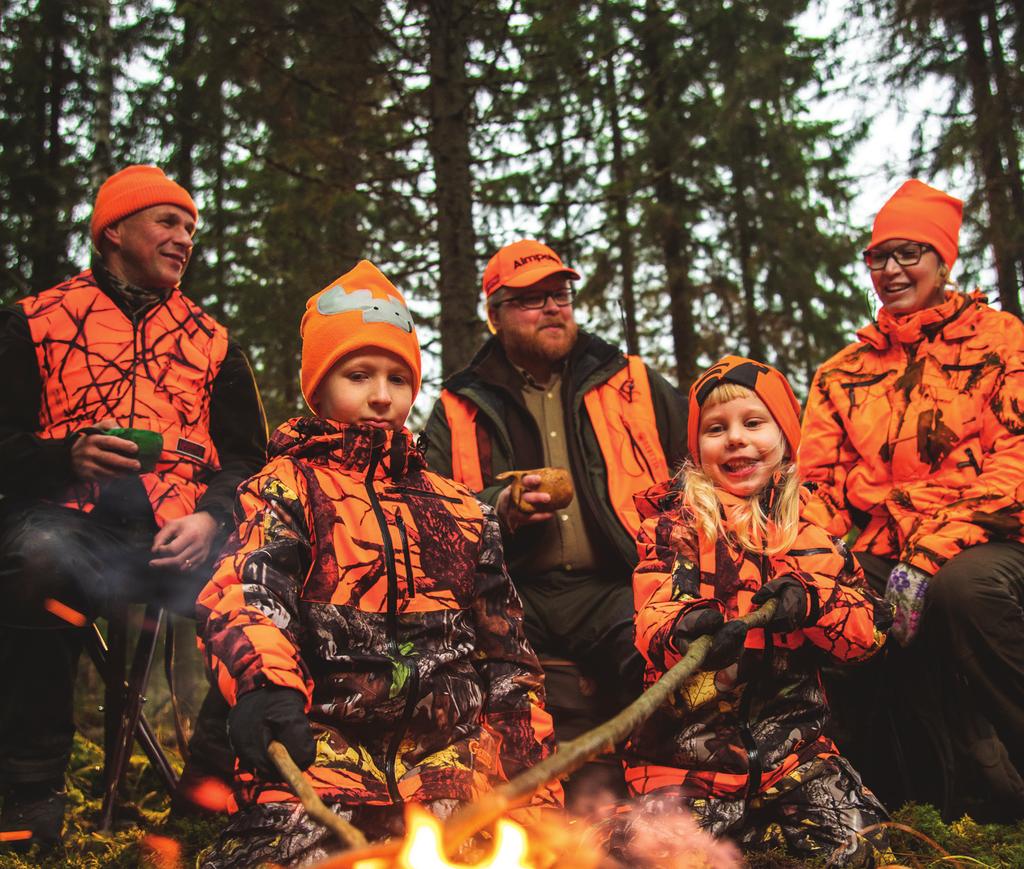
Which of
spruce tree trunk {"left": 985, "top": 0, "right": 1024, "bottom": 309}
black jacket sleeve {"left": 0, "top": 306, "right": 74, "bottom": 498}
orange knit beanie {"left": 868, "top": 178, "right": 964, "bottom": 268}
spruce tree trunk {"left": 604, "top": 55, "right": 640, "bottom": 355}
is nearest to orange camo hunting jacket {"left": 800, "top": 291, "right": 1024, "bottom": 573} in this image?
orange knit beanie {"left": 868, "top": 178, "right": 964, "bottom": 268}

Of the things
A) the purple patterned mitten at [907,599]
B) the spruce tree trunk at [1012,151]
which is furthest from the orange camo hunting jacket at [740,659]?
the spruce tree trunk at [1012,151]

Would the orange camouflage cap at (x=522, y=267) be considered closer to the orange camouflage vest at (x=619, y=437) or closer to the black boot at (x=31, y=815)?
the orange camouflage vest at (x=619, y=437)

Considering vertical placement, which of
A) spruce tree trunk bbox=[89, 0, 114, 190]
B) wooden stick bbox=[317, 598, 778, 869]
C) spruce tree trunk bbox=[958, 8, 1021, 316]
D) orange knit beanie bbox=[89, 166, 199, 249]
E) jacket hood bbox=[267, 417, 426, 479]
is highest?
spruce tree trunk bbox=[89, 0, 114, 190]

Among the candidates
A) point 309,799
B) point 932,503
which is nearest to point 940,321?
point 932,503

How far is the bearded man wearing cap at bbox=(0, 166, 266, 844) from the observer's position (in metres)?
3.46

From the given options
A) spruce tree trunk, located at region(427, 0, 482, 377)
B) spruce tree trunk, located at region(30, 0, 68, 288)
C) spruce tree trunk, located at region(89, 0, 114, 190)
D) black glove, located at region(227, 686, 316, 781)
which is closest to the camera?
black glove, located at region(227, 686, 316, 781)

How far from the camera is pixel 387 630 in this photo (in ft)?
9.29

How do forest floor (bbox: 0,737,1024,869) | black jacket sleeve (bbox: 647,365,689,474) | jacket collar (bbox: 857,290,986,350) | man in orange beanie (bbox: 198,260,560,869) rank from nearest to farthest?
man in orange beanie (bbox: 198,260,560,869)
forest floor (bbox: 0,737,1024,869)
jacket collar (bbox: 857,290,986,350)
black jacket sleeve (bbox: 647,365,689,474)

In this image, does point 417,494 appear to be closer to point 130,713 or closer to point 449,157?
point 130,713

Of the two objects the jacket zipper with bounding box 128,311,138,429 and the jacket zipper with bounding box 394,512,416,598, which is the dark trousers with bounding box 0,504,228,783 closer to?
the jacket zipper with bounding box 128,311,138,429

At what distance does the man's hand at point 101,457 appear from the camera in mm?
3637

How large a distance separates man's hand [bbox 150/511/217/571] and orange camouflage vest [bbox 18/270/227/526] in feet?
0.66

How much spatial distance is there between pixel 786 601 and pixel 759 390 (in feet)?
3.05

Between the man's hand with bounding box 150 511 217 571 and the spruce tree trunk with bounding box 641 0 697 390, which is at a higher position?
the spruce tree trunk with bounding box 641 0 697 390
